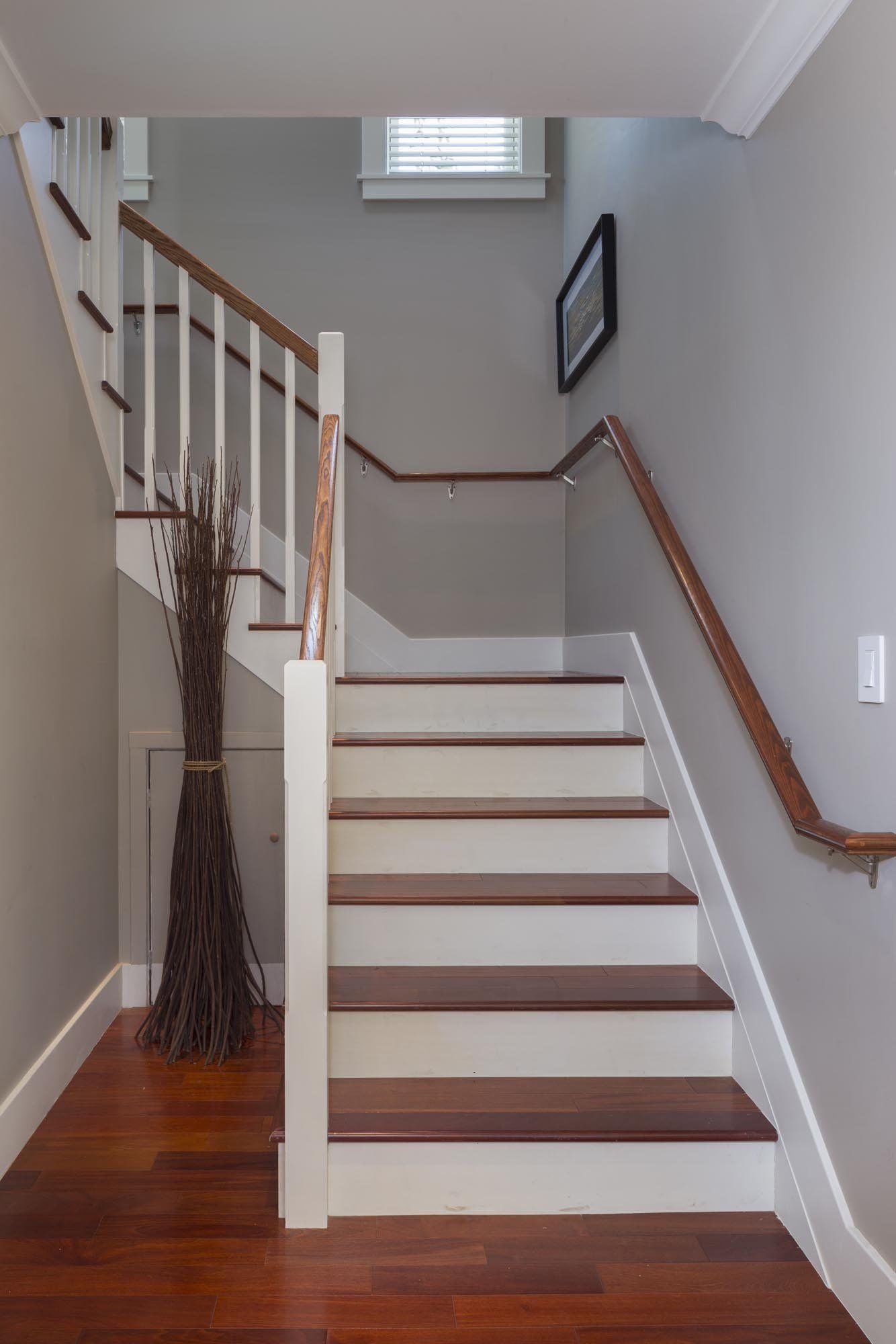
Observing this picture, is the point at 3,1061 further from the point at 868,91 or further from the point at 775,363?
the point at 868,91

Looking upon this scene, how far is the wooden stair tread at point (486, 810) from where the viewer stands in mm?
2438

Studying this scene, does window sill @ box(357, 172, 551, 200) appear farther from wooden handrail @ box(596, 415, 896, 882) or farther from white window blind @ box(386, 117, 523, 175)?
wooden handrail @ box(596, 415, 896, 882)

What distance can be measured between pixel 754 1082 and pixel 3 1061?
1.61m

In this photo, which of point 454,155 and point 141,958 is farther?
point 454,155

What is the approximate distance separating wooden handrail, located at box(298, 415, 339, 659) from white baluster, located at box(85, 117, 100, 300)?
0.94 metres

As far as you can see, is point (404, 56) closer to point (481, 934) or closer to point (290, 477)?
point (290, 477)

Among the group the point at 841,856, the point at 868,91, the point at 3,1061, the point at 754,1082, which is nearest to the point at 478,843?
the point at 754,1082

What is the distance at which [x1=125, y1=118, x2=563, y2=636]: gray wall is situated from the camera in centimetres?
404

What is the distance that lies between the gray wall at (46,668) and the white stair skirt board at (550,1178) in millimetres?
858

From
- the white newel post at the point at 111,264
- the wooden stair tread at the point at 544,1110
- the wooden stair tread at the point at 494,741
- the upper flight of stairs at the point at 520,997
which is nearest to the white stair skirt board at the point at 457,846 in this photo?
the upper flight of stairs at the point at 520,997

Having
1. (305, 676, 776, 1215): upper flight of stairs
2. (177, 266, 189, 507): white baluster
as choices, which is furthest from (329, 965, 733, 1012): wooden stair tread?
(177, 266, 189, 507): white baluster

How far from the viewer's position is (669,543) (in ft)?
7.89

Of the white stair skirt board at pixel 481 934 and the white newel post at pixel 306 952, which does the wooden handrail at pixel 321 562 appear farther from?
the white stair skirt board at pixel 481 934

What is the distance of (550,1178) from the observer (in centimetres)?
185
